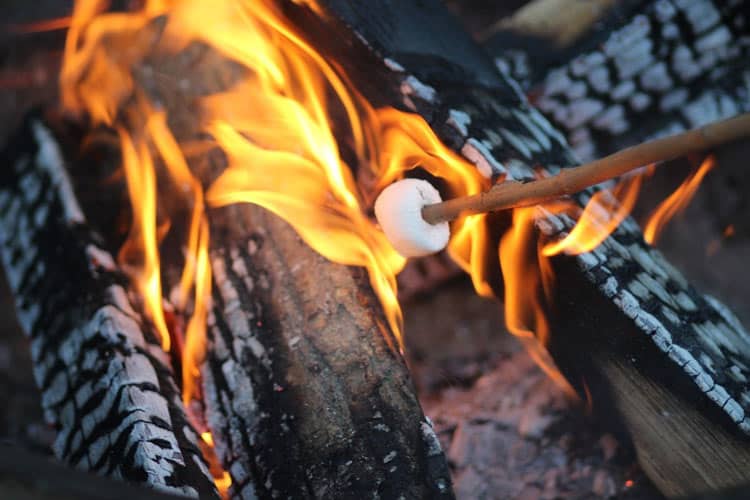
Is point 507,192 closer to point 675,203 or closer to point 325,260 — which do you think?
point 325,260

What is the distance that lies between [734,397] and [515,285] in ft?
1.97

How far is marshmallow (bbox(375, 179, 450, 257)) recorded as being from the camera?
185 cm

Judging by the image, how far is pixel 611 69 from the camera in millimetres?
2717

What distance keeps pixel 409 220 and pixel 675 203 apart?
4.71 feet

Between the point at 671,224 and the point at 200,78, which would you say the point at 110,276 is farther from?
the point at 671,224

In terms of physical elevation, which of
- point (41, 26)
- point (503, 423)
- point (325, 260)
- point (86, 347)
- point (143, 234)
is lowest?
point (41, 26)

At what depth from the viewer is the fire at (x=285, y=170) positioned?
2043 mm

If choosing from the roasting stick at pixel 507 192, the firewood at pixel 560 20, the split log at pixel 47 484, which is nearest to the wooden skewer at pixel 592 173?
the roasting stick at pixel 507 192

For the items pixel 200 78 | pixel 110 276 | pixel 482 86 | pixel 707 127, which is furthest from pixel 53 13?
pixel 707 127

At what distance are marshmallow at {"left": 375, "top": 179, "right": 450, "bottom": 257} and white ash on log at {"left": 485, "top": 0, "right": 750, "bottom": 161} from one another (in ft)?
3.28

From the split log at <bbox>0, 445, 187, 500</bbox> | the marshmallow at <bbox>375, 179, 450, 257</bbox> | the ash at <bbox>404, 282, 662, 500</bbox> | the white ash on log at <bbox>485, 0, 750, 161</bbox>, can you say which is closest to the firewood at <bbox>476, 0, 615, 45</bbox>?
the white ash on log at <bbox>485, 0, 750, 161</bbox>

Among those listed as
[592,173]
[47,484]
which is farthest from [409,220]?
[47,484]

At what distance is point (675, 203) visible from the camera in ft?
9.24

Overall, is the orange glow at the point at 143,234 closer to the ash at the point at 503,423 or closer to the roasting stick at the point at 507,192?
the roasting stick at the point at 507,192
